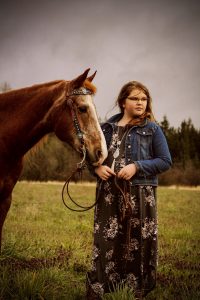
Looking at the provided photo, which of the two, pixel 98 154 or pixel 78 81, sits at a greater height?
pixel 78 81

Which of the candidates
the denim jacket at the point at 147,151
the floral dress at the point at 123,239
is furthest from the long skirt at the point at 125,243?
the denim jacket at the point at 147,151

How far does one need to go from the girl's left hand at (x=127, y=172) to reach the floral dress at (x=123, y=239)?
0.12 m

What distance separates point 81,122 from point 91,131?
0.18 m

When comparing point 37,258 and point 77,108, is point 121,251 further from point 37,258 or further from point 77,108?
point 37,258

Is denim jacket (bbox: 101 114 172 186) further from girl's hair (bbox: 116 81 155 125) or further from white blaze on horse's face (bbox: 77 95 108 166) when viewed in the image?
white blaze on horse's face (bbox: 77 95 108 166)

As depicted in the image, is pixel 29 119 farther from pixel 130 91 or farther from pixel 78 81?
pixel 130 91

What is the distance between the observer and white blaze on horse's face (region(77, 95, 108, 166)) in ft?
10.4

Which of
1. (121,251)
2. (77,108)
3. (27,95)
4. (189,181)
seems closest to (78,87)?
(77,108)

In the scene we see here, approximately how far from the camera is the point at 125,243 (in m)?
3.29

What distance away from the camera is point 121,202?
10.9 ft

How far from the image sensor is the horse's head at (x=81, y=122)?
10.5ft

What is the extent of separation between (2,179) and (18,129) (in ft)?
2.05

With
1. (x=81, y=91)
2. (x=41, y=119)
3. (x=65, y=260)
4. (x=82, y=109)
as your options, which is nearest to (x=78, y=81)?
(x=81, y=91)

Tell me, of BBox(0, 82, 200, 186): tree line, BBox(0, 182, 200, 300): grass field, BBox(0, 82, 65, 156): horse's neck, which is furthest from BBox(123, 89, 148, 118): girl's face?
BBox(0, 82, 200, 186): tree line
